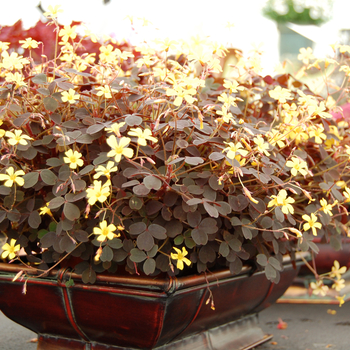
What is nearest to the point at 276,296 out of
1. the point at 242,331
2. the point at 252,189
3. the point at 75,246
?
the point at 242,331

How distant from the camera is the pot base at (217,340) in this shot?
1108 millimetres

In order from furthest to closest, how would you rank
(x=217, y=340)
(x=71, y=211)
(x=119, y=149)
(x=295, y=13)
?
(x=295, y=13) < (x=217, y=340) < (x=71, y=211) < (x=119, y=149)

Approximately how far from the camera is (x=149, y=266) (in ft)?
2.99

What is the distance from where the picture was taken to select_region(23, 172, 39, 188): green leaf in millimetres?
936

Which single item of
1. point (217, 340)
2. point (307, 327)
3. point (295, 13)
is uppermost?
point (295, 13)

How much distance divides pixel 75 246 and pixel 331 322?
52.4 inches

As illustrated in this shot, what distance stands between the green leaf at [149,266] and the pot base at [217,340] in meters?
0.28

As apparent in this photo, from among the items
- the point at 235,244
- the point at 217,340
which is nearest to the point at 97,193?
the point at 235,244

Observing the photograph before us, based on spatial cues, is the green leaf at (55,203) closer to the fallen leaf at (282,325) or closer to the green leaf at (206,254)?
the green leaf at (206,254)

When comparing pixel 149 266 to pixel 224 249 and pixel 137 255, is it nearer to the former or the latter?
pixel 137 255

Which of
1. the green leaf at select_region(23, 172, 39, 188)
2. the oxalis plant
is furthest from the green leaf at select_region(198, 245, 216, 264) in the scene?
the green leaf at select_region(23, 172, 39, 188)

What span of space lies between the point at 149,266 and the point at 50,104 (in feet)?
1.58

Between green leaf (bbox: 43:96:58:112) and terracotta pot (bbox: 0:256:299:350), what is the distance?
1.37ft

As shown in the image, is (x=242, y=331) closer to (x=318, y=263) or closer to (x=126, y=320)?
(x=126, y=320)
